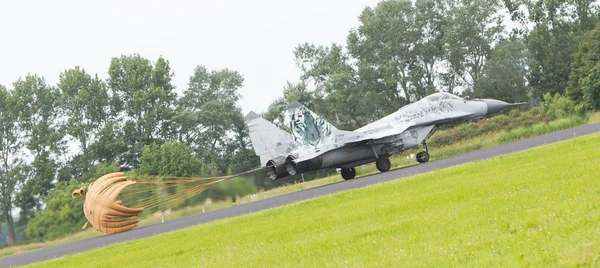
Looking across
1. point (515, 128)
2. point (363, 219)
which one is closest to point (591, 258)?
point (363, 219)

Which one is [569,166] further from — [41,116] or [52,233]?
[41,116]

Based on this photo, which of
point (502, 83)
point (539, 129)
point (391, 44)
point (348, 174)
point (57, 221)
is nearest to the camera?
point (57, 221)

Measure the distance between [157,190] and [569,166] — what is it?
1625 cm

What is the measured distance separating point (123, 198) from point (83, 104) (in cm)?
3550

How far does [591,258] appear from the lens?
5.93m

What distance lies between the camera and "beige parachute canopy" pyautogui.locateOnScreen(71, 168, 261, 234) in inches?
949

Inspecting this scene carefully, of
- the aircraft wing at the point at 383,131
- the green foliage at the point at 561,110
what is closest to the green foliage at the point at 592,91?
the green foliage at the point at 561,110

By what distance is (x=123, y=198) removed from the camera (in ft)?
82.9

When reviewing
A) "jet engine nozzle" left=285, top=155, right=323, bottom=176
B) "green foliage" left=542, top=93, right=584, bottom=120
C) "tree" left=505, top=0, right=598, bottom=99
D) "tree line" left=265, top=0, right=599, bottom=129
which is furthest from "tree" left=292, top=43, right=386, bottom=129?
"jet engine nozzle" left=285, top=155, right=323, bottom=176

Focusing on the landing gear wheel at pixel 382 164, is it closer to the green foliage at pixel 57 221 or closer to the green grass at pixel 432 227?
the green grass at pixel 432 227

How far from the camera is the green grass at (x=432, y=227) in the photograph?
7.40 meters

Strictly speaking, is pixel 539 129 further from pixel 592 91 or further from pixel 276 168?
pixel 276 168

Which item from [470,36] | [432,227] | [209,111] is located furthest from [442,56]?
[432,227]

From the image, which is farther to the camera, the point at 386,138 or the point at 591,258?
the point at 386,138
